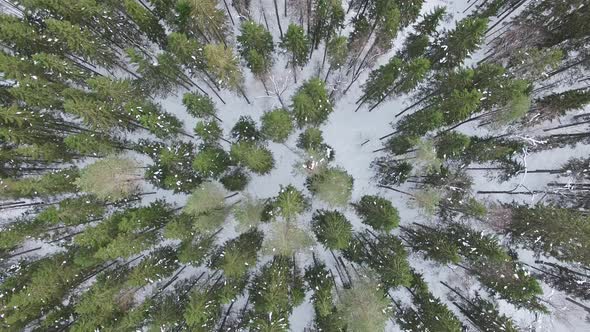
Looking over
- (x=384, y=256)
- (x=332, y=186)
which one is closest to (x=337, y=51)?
(x=332, y=186)

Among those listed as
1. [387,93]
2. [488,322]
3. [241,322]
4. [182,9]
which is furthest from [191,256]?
[488,322]

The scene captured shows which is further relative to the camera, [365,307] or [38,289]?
[38,289]

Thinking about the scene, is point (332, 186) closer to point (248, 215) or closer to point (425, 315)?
point (248, 215)

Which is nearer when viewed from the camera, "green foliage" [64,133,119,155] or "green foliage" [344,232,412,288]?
"green foliage" [344,232,412,288]

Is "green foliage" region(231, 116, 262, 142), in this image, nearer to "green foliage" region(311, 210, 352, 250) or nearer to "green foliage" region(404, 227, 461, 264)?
"green foliage" region(311, 210, 352, 250)

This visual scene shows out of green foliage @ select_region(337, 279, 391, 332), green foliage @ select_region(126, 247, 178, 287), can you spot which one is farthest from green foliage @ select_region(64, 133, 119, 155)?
green foliage @ select_region(337, 279, 391, 332)

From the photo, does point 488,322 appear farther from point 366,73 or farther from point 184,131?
point 184,131

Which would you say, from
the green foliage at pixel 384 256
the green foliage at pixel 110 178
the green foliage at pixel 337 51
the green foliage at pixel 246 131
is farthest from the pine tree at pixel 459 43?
the green foliage at pixel 110 178
